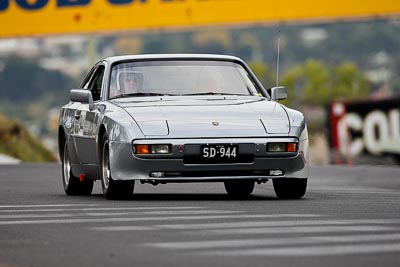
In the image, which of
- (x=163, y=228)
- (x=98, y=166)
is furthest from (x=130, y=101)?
(x=163, y=228)

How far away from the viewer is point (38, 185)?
68.0 feet

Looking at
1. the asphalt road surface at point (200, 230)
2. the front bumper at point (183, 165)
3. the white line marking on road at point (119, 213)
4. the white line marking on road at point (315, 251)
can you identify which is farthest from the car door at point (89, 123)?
the white line marking on road at point (315, 251)

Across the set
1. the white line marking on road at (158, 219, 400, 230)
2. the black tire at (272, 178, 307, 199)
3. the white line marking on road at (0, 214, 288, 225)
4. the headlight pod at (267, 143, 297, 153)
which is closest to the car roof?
the black tire at (272, 178, 307, 199)

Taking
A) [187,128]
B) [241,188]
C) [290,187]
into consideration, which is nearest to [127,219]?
[187,128]

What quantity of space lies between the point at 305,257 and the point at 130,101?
7050mm

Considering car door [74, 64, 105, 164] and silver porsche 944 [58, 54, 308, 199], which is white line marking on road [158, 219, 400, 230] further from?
car door [74, 64, 105, 164]

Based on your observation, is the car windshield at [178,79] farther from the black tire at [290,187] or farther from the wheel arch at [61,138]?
the wheel arch at [61,138]

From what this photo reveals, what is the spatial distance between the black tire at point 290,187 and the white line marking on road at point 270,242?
513cm

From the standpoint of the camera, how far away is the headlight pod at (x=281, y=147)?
607 inches

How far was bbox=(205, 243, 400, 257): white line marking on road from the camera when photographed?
963 centimetres

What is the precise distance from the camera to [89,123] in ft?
55.0

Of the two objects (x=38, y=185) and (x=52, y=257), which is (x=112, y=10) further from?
(x=52, y=257)

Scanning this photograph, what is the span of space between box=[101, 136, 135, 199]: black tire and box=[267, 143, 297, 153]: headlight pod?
135cm

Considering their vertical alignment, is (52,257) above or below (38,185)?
above
